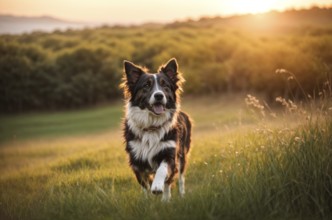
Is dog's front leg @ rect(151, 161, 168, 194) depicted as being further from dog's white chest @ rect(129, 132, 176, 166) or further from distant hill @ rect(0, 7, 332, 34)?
distant hill @ rect(0, 7, 332, 34)

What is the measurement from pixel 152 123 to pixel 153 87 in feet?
2.17

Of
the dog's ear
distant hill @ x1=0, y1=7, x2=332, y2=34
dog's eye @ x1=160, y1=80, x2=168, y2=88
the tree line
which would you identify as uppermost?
distant hill @ x1=0, y1=7, x2=332, y2=34

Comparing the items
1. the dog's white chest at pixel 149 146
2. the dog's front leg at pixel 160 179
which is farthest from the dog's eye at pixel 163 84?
the dog's front leg at pixel 160 179

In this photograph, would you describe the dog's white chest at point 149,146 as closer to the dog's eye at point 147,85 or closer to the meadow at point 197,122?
the meadow at point 197,122

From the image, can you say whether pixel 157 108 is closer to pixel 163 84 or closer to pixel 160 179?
pixel 163 84

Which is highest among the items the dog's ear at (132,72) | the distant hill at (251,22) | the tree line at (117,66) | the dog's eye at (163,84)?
the distant hill at (251,22)

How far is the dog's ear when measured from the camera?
293 inches

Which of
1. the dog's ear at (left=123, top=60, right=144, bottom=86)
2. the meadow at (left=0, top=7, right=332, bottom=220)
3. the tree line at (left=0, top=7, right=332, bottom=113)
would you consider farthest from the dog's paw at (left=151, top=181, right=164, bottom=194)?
the tree line at (left=0, top=7, right=332, bottom=113)

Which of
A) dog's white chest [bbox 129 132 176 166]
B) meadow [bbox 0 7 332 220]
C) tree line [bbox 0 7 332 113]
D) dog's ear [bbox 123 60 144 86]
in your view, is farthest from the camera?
tree line [bbox 0 7 332 113]

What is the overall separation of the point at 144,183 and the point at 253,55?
39.6 meters

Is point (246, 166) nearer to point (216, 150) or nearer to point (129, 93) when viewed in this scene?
point (129, 93)

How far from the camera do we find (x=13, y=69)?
54.7m

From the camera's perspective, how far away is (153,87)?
707cm

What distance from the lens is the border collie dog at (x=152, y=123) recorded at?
274 inches
